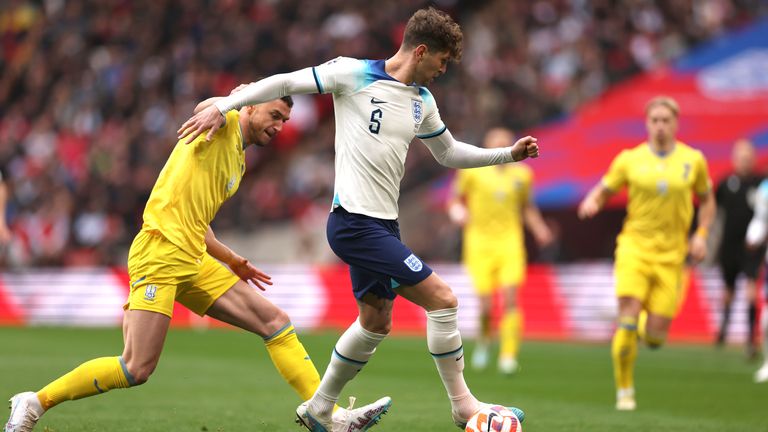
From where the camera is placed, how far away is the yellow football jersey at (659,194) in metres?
10.8

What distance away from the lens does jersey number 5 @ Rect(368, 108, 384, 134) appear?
24.2ft

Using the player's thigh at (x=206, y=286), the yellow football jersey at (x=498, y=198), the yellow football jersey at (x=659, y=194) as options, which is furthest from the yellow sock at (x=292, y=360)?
the yellow football jersey at (x=498, y=198)

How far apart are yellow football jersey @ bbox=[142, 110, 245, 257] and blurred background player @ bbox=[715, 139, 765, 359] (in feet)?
36.7

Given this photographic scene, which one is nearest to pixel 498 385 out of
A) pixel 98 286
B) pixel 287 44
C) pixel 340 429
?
pixel 340 429

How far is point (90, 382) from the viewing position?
734 centimetres

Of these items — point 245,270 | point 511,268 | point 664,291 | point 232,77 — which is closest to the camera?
point 245,270

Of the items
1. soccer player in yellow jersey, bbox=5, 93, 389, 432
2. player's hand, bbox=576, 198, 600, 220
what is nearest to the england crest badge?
soccer player in yellow jersey, bbox=5, 93, 389, 432

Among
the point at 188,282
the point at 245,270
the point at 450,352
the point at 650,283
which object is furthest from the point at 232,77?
the point at 450,352

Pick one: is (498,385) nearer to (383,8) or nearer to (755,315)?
(755,315)

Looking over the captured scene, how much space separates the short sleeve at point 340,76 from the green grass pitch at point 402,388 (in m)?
2.66

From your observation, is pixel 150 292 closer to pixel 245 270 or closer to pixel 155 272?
pixel 155 272

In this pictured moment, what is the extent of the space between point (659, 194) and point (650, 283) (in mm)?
820

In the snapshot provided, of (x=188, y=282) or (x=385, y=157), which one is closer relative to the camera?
(x=385, y=157)

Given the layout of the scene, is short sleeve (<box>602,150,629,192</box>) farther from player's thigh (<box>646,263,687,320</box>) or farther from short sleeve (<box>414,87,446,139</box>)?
short sleeve (<box>414,87,446,139</box>)
